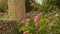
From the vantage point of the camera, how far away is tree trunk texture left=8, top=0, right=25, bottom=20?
19.7 ft

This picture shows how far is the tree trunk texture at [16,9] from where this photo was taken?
5.99 meters

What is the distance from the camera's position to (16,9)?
607 centimetres

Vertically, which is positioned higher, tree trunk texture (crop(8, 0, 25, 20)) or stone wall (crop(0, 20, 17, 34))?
tree trunk texture (crop(8, 0, 25, 20))

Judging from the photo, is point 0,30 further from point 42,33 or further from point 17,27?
point 42,33

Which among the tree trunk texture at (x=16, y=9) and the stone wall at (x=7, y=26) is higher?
the tree trunk texture at (x=16, y=9)

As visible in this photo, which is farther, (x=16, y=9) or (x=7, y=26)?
(x=16, y=9)

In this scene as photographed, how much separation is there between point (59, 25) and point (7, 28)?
2.00 m

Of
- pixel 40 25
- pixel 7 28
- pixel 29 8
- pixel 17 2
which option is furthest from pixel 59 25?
pixel 29 8

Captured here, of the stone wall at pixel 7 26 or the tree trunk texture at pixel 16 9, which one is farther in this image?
the tree trunk texture at pixel 16 9

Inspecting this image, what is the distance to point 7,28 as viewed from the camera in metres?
5.24

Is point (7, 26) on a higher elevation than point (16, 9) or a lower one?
lower

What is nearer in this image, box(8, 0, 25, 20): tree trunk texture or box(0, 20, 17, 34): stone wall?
box(0, 20, 17, 34): stone wall

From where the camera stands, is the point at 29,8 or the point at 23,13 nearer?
the point at 23,13

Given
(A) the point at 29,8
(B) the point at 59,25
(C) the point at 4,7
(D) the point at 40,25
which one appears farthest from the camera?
(A) the point at 29,8
